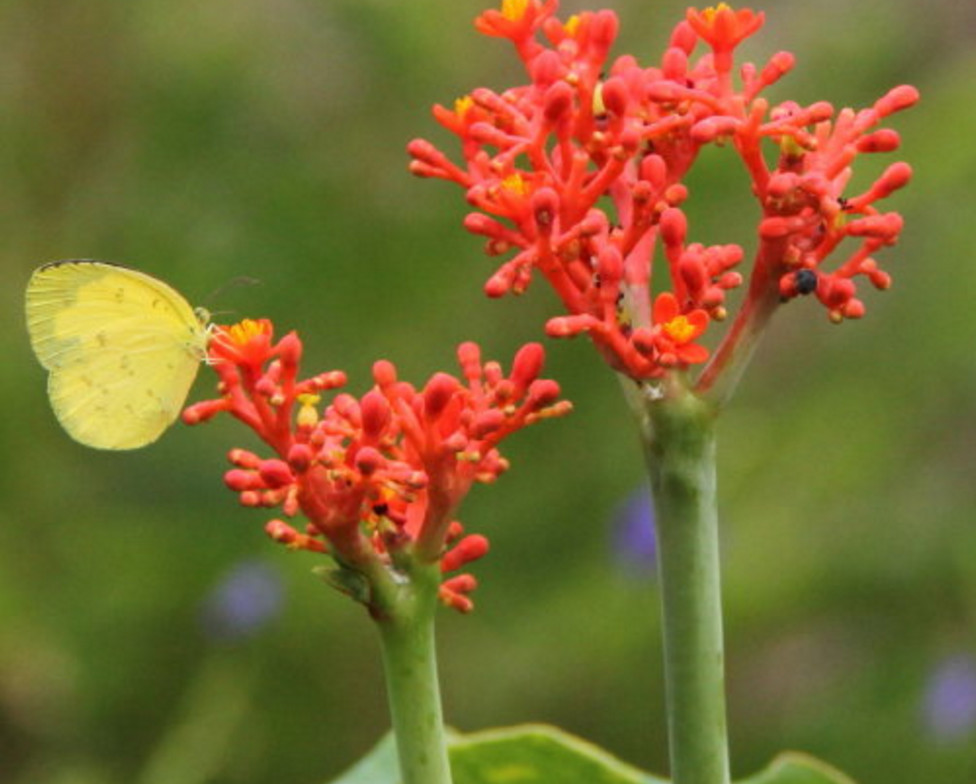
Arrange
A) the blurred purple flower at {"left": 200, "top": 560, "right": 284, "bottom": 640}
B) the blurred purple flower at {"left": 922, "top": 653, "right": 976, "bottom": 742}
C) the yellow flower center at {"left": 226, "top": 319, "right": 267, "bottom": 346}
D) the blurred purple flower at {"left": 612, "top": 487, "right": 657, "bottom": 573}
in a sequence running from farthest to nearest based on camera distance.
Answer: the blurred purple flower at {"left": 612, "top": 487, "right": 657, "bottom": 573} < the blurred purple flower at {"left": 922, "top": 653, "right": 976, "bottom": 742} < the blurred purple flower at {"left": 200, "top": 560, "right": 284, "bottom": 640} < the yellow flower center at {"left": 226, "top": 319, "right": 267, "bottom": 346}

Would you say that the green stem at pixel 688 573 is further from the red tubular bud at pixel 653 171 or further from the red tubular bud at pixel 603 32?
the red tubular bud at pixel 603 32

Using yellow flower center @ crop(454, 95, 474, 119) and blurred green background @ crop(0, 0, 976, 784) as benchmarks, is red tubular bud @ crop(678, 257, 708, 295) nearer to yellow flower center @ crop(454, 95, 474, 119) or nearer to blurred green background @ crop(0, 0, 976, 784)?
yellow flower center @ crop(454, 95, 474, 119)

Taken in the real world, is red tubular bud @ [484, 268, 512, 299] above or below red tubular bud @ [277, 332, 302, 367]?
below

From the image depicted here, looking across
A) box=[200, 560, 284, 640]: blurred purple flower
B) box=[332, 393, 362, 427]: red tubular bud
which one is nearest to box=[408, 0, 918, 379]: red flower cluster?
box=[332, 393, 362, 427]: red tubular bud

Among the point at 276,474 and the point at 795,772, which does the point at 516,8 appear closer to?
the point at 276,474

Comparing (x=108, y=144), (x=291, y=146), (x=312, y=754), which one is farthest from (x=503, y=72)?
(x=312, y=754)

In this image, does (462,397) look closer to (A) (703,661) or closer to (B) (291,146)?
(A) (703,661)
